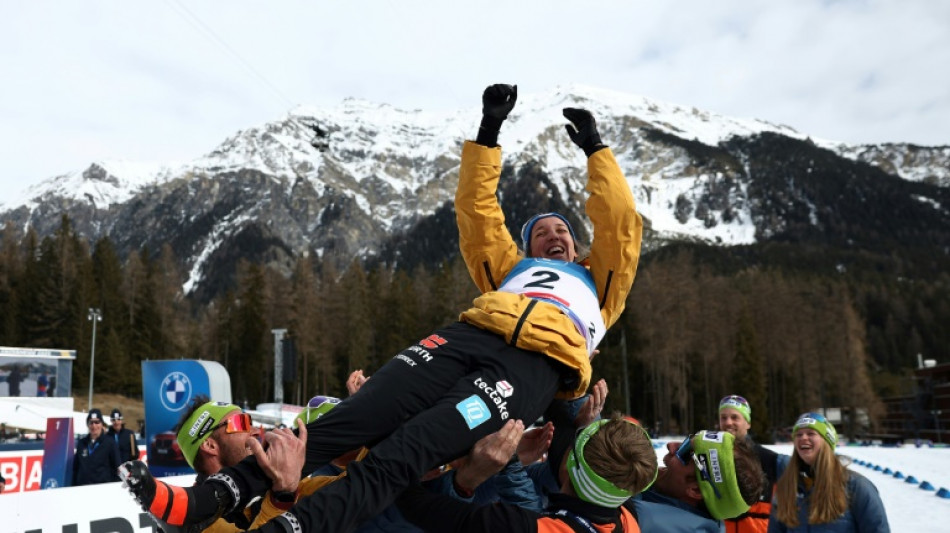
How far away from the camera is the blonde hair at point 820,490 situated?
155 inches

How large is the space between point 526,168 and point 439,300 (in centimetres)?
13050

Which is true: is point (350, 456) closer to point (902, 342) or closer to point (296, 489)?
point (296, 489)

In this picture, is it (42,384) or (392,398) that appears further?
(42,384)

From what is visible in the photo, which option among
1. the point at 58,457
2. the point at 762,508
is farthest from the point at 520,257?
the point at 58,457

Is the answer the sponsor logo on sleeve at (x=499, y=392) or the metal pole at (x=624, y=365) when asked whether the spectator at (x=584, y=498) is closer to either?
the sponsor logo on sleeve at (x=499, y=392)

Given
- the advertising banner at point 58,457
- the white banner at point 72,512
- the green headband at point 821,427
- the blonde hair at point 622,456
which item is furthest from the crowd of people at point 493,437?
the advertising banner at point 58,457

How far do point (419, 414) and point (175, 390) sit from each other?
10.00 m

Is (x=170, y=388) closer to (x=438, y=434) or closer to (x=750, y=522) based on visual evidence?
(x=750, y=522)

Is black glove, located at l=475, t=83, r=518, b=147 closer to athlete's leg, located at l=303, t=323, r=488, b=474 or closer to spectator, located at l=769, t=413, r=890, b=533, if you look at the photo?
athlete's leg, located at l=303, t=323, r=488, b=474

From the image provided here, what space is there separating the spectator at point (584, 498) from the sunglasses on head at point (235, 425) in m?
1.17

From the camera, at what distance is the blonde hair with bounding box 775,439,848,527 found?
3.93m

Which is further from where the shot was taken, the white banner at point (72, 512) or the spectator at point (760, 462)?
the white banner at point (72, 512)

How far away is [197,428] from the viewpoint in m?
3.14

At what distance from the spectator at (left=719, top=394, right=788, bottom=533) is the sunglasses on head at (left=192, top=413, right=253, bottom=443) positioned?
220 centimetres
